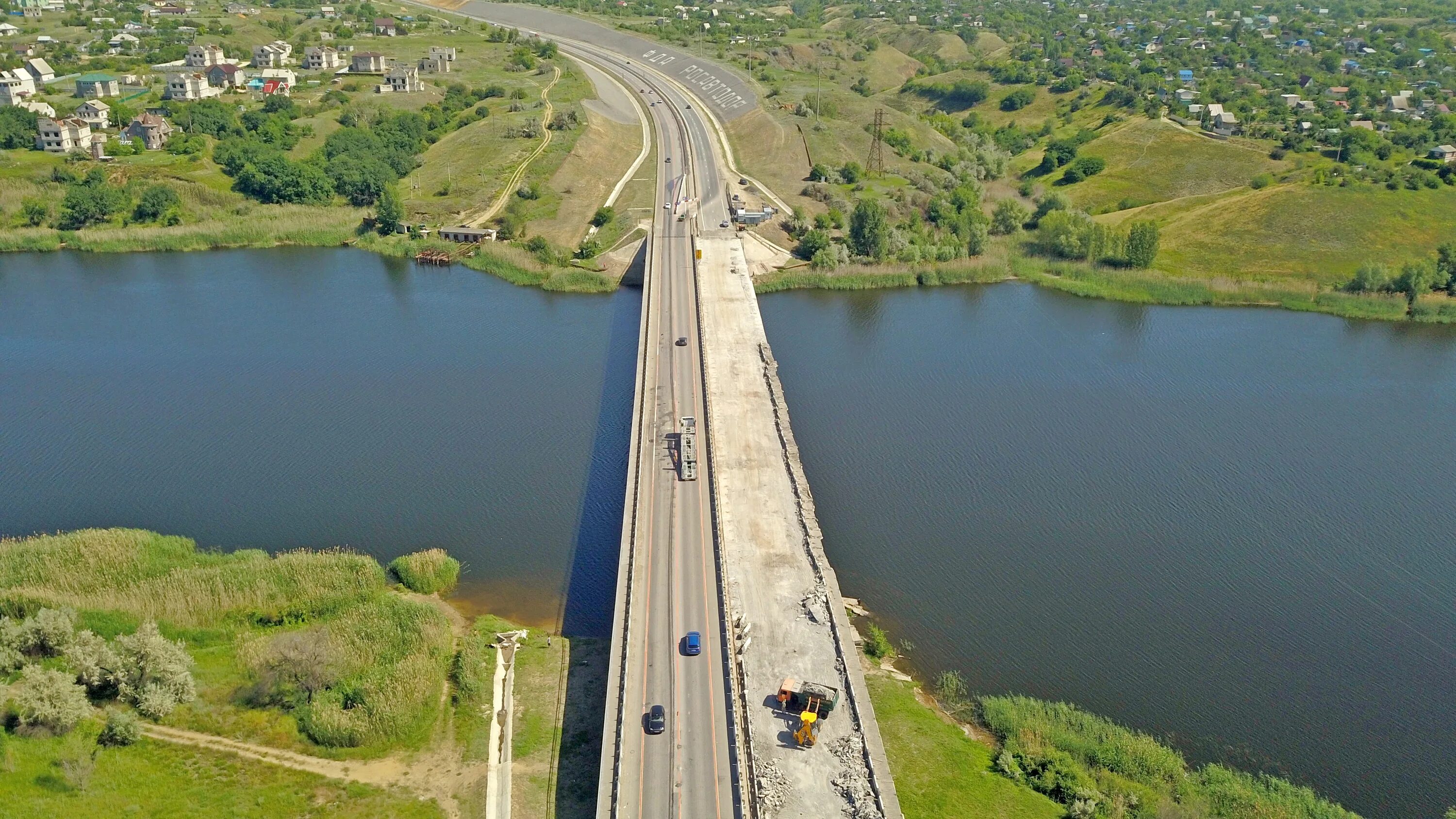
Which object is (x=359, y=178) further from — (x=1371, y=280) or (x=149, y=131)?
(x=1371, y=280)

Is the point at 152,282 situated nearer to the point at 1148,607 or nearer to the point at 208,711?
the point at 208,711

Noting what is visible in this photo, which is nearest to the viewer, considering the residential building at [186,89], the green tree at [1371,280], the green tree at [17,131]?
the green tree at [1371,280]

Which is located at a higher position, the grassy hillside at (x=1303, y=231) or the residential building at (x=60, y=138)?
the grassy hillside at (x=1303, y=231)

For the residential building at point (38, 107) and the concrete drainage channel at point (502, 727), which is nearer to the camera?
the concrete drainage channel at point (502, 727)

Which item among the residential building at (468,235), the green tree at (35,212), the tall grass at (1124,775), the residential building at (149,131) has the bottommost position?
the tall grass at (1124,775)

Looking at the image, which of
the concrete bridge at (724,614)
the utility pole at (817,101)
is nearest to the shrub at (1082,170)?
the utility pole at (817,101)

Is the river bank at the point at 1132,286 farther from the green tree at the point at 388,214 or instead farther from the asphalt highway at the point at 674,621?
the green tree at the point at 388,214

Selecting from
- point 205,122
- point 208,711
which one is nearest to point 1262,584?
point 208,711

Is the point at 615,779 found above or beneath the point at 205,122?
beneath

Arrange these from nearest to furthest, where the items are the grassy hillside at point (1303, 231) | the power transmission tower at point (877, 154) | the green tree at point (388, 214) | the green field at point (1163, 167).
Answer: the grassy hillside at point (1303, 231) → the green tree at point (388, 214) → the power transmission tower at point (877, 154) → the green field at point (1163, 167)
